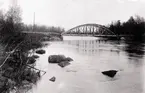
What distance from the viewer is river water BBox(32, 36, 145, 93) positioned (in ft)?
4.13

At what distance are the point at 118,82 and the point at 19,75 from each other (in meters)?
0.79

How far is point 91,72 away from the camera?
1.38 metres

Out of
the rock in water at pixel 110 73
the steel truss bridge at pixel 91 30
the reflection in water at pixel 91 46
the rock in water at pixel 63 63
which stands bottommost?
the rock in water at pixel 110 73

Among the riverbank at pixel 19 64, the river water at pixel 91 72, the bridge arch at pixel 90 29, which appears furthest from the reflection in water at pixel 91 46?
the riverbank at pixel 19 64

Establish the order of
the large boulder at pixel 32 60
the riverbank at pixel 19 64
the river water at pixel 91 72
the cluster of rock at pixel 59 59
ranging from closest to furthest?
the river water at pixel 91 72 < the riverbank at pixel 19 64 < the cluster of rock at pixel 59 59 < the large boulder at pixel 32 60

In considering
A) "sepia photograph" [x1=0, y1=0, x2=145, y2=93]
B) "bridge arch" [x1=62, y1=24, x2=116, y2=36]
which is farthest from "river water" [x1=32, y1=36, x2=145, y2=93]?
"bridge arch" [x1=62, y1=24, x2=116, y2=36]

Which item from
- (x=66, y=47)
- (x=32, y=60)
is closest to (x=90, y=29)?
(x=66, y=47)

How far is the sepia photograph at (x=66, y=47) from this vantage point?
1319 millimetres

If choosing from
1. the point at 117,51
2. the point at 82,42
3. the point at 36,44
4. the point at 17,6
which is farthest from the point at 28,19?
the point at 117,51

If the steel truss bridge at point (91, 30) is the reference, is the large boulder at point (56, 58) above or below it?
below

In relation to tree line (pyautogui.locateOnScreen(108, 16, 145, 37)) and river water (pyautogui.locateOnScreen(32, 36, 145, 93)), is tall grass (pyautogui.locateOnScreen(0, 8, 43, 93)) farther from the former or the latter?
tree line (pyautogui.locateOnScreen(108, 16, 145, 37))

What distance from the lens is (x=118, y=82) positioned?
1.39 metres

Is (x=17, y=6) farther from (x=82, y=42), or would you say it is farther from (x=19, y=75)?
(x=82, y=42)

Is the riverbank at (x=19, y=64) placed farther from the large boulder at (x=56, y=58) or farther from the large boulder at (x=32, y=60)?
the large boulder at (x=56, y=58)
